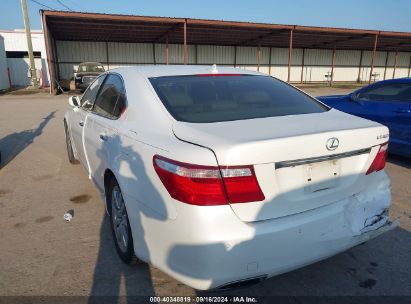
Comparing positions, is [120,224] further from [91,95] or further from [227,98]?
[91,95]

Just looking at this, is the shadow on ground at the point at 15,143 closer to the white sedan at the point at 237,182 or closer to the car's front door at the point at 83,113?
the car's front door at the point at 83,113

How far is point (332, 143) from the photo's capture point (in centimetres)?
208

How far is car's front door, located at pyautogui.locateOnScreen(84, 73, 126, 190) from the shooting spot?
2885 millimetres

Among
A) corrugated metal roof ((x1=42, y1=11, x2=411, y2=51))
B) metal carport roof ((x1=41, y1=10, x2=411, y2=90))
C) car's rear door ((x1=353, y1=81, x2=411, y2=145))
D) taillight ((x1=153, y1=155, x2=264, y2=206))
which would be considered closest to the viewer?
taillight ((x1=153, y1=155, x2=264, y2=206))

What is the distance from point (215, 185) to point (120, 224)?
4.26 feet

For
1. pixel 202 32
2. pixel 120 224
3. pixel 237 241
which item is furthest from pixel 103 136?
pixel 202 32

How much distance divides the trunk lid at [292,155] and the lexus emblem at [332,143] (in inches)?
0.7

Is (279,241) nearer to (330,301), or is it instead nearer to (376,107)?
(330,301)

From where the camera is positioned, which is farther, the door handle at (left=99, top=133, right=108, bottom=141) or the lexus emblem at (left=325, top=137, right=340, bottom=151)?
the door handle at (left=99, top=133, right=108, bottom=141)

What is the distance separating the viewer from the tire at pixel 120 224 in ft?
8.61

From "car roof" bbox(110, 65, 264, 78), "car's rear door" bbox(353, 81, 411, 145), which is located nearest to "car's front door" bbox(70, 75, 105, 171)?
"car roof" bbox(110, 65, 264, 78)

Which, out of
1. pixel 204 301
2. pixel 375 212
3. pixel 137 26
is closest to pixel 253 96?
pixel 375 212

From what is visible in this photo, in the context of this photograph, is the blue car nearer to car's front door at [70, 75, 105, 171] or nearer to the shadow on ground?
car's front door at [70, 75, 105, 171]

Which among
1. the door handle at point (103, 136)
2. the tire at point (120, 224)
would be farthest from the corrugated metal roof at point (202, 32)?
the tire at point (120, 224)
